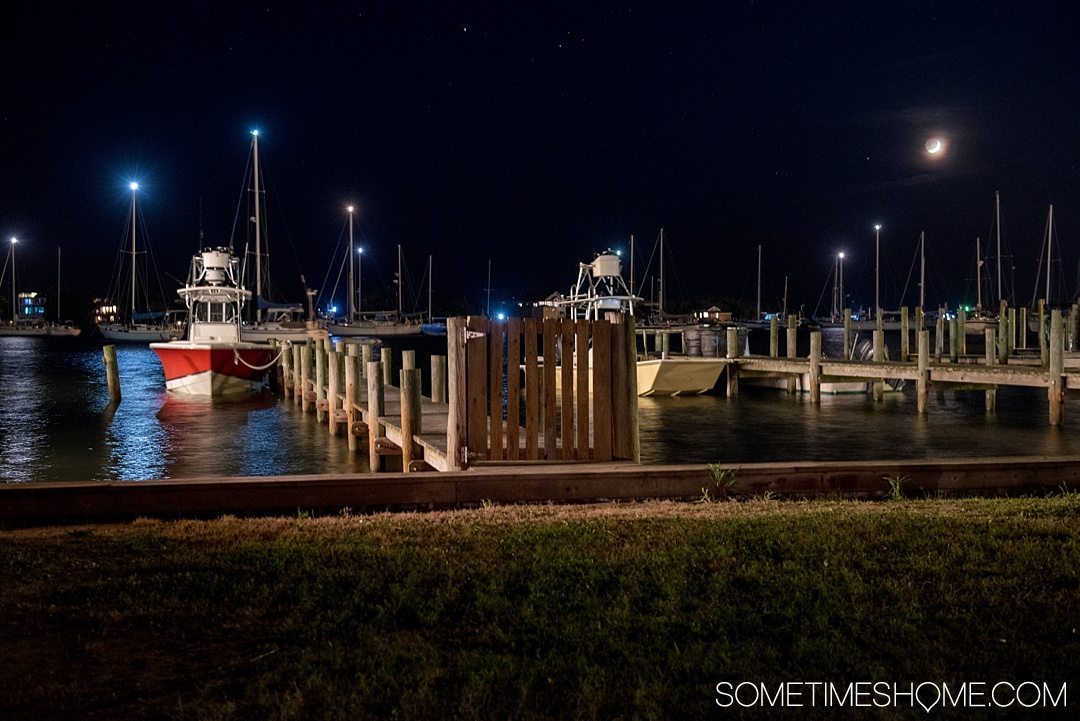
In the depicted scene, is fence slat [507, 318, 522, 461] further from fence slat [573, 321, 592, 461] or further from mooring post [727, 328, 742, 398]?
mooring post [727, 328, 742, 398]

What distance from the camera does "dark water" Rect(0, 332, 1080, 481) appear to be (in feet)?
65.5

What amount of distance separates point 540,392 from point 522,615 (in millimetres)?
4943

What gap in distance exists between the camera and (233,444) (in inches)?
885

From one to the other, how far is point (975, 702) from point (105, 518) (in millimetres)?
7616

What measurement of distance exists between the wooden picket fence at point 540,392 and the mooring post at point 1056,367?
16.3 m

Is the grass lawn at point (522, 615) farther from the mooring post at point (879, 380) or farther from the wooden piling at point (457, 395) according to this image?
the mooring post at point (879, 380)

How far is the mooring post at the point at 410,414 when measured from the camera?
45.1 ft

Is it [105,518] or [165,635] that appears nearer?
[165,635]

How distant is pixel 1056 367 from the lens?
74.5 ft

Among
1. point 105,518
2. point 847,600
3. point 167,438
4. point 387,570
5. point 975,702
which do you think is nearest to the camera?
point 975,702

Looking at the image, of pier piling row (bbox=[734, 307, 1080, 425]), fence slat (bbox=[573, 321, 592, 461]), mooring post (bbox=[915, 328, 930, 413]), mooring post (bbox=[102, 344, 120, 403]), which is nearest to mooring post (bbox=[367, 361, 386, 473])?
fence slat (bbox=[573, 321, 592, 461])

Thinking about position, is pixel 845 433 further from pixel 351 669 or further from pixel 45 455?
pixel 351 669

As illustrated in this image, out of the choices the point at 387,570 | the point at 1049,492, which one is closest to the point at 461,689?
the point at 387,570

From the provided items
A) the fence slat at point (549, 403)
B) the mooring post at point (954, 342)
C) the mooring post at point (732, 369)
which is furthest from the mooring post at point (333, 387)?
the mooring post at point (954, 342)
